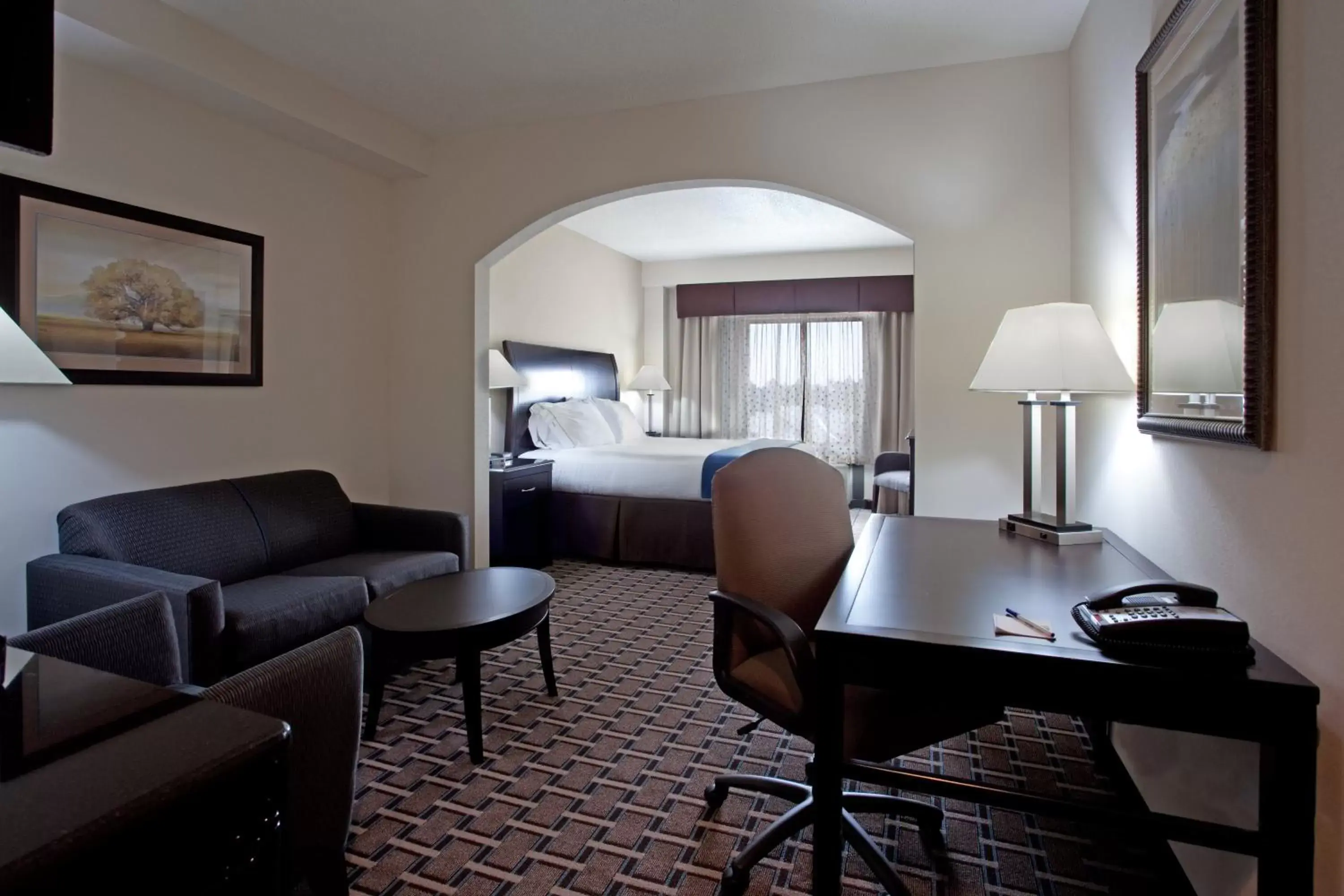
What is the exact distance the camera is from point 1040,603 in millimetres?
1443

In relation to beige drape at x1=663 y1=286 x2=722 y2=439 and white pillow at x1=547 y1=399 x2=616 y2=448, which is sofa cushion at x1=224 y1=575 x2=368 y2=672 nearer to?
white pillow at x1=547 y1=399 x2=616 y2=448

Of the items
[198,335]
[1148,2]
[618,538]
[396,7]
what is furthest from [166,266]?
[1148,2]

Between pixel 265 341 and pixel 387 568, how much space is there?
1.32 meters

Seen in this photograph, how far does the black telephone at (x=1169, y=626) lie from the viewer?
109cm

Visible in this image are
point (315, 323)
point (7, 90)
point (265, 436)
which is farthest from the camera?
point (315, 323)

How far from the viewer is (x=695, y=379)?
7.99 meters

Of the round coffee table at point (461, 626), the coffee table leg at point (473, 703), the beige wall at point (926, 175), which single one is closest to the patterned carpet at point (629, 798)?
the coffee table leg at point (473, 703)

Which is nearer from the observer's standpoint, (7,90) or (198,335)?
(7,90)

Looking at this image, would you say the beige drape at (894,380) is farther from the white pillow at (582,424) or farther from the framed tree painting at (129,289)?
the framed tree painting at (129,289)

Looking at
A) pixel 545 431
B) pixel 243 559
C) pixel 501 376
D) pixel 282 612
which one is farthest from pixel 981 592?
pixel 545 431

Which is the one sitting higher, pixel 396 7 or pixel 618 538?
pixel 396 7

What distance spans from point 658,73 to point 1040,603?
2.77m

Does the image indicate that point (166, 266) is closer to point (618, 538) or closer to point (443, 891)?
point (443, 891)

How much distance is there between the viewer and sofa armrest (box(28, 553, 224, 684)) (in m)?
2.18
